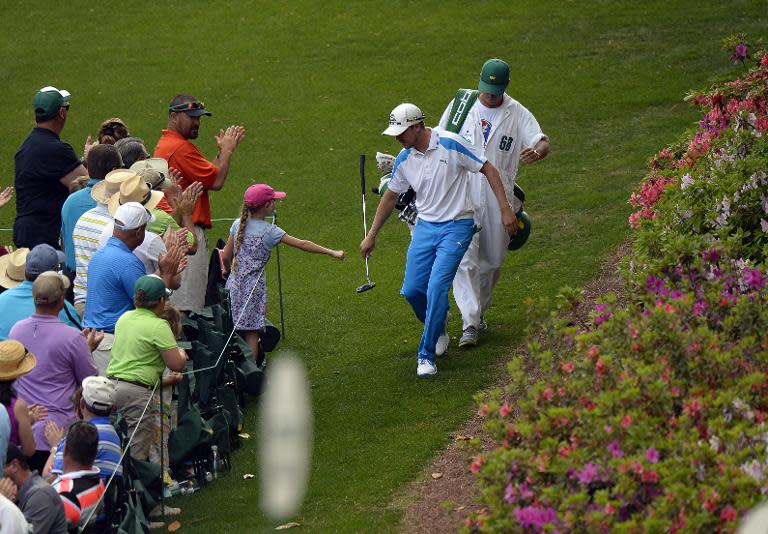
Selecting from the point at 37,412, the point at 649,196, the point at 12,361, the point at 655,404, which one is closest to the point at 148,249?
the point at 37,412

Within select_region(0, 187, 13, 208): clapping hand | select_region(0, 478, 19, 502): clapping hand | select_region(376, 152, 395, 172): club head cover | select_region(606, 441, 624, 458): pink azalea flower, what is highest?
select_region(376, 152, 395, 172): club head cover

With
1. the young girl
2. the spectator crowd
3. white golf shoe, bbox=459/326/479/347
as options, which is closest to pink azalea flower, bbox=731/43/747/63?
white golf shoe, bbox=459/326/479/347

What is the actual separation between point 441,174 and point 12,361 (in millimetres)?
4001

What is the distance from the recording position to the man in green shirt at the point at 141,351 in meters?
8.31

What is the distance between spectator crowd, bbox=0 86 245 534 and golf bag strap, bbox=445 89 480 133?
2010mm

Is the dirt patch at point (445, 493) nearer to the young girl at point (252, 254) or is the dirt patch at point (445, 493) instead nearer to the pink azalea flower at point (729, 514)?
the pink azalea flower at point (729, 514)

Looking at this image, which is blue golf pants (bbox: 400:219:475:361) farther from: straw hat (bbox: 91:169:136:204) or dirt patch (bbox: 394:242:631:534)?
straw hat (bbox: 91:169:136:204)

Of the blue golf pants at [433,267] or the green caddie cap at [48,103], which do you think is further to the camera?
the green caddie cap at [48,103]

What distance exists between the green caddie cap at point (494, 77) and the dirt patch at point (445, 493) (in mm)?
2894

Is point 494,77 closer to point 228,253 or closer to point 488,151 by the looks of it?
point 488,151

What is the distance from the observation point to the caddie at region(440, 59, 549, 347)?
10.8 m

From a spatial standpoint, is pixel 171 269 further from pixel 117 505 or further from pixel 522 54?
pixel 522 54

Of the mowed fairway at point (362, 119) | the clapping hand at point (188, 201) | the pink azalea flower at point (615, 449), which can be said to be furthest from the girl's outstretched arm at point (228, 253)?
the pink azalea flower at point (615, 449)

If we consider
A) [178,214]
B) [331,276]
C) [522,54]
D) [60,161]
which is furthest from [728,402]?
[522,54]
